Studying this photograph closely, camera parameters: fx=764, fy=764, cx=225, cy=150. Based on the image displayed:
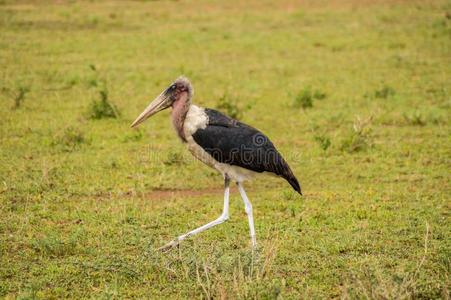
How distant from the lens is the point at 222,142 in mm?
5832

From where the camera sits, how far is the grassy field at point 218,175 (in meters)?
5.38

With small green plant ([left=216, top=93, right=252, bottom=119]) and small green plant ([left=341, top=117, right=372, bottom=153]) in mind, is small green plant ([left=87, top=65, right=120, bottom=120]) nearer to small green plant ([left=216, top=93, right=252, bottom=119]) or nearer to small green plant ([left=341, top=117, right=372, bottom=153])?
small green plant ([left=216, top=93, right=252, bottom=119])

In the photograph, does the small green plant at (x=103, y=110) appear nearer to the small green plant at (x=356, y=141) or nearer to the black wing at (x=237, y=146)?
the small green plant at (x=356, y=141)

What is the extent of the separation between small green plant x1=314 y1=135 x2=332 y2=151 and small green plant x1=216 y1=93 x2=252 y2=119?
1737mm

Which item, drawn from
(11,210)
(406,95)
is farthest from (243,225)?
(406,95)

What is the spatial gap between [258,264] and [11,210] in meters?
2.74

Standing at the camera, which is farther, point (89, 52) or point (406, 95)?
point (89, 52)

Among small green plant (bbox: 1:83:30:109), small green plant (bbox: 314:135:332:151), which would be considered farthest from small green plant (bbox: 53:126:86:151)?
small green plant (bbox: 314:135:332:151)

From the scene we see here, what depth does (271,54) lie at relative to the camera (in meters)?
16.0

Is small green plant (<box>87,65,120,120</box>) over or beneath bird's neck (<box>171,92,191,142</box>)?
beneath

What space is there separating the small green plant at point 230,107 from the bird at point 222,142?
4.62 meters

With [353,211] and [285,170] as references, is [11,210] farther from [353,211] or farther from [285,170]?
[353,211]

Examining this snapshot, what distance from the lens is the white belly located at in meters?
5.91

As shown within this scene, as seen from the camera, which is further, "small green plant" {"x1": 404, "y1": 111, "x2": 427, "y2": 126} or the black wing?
"small green plant" {"x1": 404, "y1": 111, "x2": 427, "y2": 126}
